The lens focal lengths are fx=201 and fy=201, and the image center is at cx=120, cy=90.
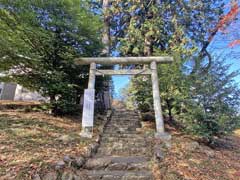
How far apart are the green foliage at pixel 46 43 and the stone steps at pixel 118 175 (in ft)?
11.3

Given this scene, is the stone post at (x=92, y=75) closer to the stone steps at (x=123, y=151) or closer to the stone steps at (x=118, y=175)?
the stone steps at (x=123, y=151)

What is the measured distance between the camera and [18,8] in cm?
654

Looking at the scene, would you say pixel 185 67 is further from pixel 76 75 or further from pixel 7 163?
pixel 7 163

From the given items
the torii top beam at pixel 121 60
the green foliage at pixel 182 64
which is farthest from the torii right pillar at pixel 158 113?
the green foliage at pixel 182 64

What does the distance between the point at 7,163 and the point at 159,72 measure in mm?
6029

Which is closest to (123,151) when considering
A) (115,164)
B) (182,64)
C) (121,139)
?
(121,139)

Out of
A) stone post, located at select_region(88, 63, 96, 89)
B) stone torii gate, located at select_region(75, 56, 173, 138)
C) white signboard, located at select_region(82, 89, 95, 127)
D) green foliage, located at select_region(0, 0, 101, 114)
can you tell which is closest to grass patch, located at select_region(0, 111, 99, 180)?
white signboard, located at select_region(82, 89, 95, 127)

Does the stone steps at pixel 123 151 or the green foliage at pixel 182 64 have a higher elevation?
the green foliage at pixel 182 64

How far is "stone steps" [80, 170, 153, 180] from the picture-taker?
3.95 meters

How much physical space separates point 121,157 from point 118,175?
801 millimetres

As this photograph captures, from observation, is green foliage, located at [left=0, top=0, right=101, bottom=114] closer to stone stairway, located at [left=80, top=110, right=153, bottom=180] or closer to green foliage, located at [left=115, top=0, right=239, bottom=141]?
stone stairway, located at [left=80, top=110, right=153, bottom=180]

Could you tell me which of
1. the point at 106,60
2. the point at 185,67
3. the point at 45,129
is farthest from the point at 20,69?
the point at 185,67

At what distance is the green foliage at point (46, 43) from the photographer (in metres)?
6.52

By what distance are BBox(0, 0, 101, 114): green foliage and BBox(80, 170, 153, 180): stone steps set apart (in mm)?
3441
